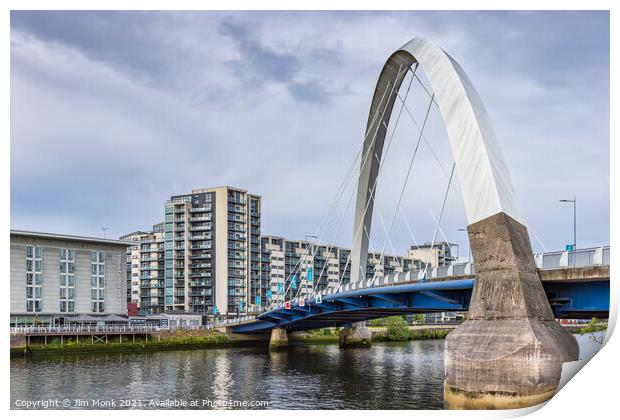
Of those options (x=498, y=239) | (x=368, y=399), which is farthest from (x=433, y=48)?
(x=368, y=399)

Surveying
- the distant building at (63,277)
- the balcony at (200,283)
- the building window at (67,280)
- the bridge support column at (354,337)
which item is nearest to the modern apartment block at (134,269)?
the balcony at (200,283)

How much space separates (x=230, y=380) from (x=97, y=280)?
42931 mm

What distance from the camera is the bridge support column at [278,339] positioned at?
88312mm

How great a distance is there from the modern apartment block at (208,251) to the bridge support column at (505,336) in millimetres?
109857

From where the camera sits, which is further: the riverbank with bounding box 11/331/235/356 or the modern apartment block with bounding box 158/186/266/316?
the modern apartment block with bounding box 158/186/266/316

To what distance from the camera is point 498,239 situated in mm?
30922

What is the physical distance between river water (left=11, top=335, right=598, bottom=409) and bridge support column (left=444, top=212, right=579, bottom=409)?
7.50 metres

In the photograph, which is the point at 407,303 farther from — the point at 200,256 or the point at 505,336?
the point at 200,256

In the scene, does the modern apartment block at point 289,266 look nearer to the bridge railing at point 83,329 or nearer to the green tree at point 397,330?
the green tree at point 397,330

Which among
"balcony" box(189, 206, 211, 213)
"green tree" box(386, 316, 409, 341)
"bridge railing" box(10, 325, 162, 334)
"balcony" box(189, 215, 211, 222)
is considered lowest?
"green tree" box(386, 316, 409, 341)

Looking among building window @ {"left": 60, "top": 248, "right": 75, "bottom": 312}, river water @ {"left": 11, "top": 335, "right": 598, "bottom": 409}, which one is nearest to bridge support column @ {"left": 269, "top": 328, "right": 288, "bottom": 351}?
river water @ {"left": 11, "top": 335, "right": 598, "bottom": 409}

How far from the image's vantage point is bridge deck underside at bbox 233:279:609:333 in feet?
104

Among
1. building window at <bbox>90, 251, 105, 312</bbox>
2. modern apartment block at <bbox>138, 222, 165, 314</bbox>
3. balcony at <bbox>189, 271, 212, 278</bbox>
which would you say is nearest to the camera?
building window at <bbox>90, 251, 105, 312</bbox>

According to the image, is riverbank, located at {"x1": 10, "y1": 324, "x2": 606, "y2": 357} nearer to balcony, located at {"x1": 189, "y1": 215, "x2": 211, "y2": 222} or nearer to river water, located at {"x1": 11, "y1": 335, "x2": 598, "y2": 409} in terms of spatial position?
river water, located at {"x1": 11, "y1": 335, "x2": 598, "y2": 409}
